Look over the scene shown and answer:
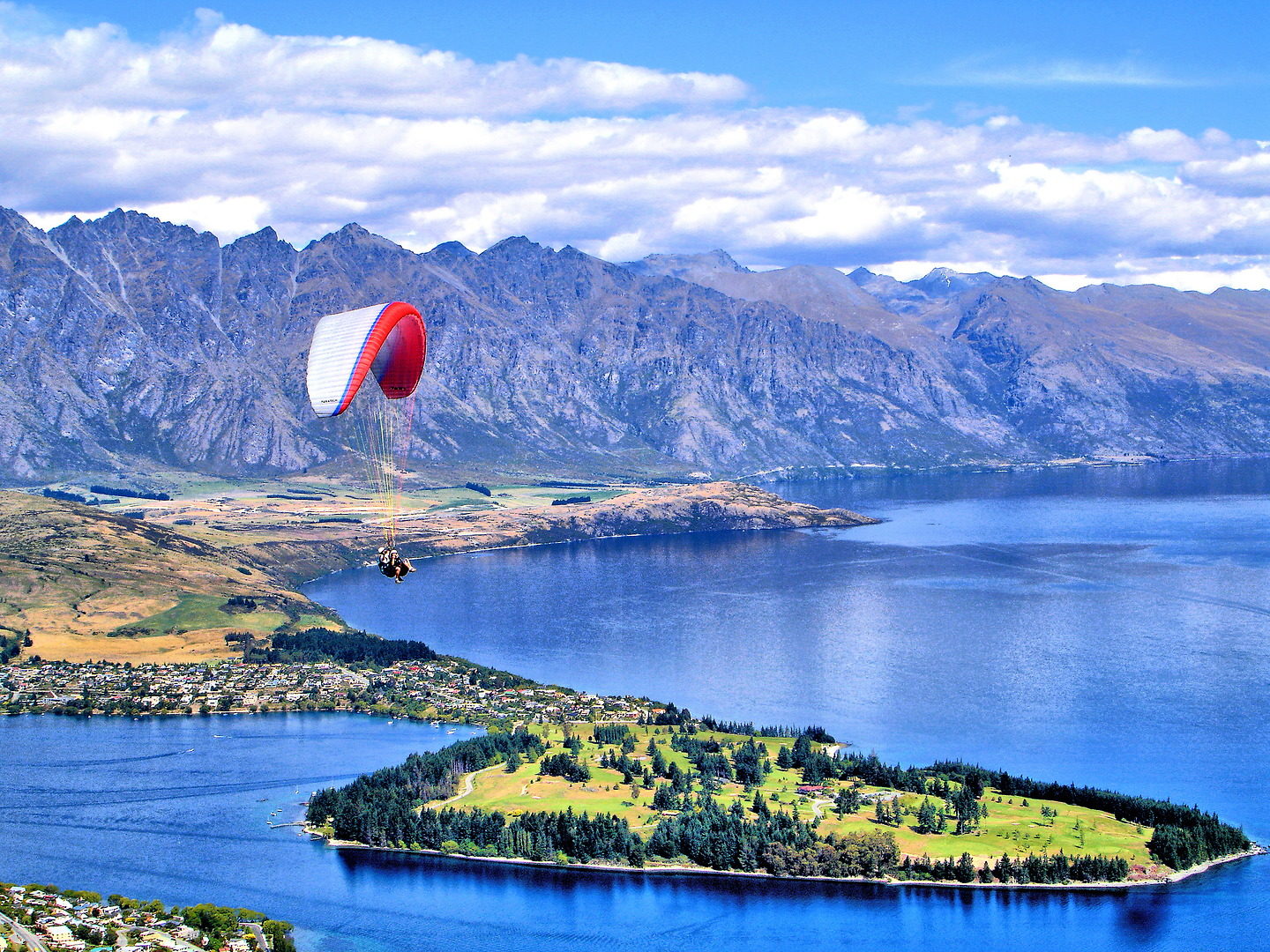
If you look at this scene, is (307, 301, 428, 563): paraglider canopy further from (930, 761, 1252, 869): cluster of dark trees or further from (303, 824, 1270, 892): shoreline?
(930, 761, 1252, 869): cluster of dark trees

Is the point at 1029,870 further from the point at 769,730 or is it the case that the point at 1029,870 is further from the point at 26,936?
the point at 26,936

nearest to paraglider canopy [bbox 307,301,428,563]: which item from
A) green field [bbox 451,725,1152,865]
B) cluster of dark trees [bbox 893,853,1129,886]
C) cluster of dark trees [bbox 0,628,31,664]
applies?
green field [bbox 451,725,1152,865]

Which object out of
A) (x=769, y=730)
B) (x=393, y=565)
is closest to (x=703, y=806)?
(x=769, y=730)

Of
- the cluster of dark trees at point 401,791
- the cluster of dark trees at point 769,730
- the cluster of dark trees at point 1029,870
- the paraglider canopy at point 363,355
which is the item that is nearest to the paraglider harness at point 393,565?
the paraglider canopy at point 363,355

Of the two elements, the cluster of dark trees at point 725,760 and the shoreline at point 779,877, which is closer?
the shoreline at point 779,877

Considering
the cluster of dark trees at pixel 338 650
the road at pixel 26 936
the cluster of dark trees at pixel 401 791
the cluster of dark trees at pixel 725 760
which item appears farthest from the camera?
the cluster of dark trees at pixel 338 650

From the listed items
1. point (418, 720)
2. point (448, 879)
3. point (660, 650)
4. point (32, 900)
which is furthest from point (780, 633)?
point (32, 900)

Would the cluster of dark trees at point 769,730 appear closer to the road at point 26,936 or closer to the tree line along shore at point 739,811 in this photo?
the tree line along shore at point 739,811
